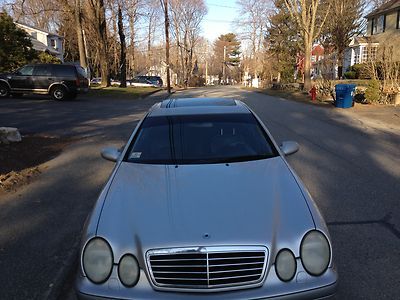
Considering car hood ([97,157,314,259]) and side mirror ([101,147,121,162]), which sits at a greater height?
side mirror ([101,147,121,162])

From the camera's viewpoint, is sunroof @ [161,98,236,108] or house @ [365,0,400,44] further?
house @ [365,0,400,44]

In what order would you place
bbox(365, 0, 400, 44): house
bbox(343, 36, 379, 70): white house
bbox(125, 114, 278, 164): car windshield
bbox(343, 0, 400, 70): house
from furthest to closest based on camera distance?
bbox(343, 36, 379, 70): white house
bbox(343, 0, 400, 70): house
bbox(365, 0, 400, 44): house
bbox(125, 114, 278, 164): car windshield

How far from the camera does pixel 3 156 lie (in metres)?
8.47

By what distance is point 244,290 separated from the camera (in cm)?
266

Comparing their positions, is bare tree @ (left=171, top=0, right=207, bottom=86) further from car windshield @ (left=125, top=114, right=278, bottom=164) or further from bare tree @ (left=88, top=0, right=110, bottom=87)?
car windshield @ (left=125, top=114, right=278, bottom=164)

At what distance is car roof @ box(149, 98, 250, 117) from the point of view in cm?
477

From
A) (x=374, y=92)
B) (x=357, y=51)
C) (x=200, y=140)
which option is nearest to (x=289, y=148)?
(x=200, y=140)

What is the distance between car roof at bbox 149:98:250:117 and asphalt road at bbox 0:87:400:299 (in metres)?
1.68

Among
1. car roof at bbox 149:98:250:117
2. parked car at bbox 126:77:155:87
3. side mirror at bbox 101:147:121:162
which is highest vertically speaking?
car roof at bbox 149:98:250:117

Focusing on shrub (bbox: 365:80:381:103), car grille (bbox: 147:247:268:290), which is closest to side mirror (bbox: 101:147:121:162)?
car grille (bbox: 147:247:268:290)

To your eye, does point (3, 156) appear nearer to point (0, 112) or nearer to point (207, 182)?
point (207, 182)

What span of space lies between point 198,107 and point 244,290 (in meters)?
2.66

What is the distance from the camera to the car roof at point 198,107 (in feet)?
15.7

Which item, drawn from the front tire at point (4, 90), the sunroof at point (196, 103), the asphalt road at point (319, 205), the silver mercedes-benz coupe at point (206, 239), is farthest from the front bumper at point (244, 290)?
the front tire at point (4, 90)
